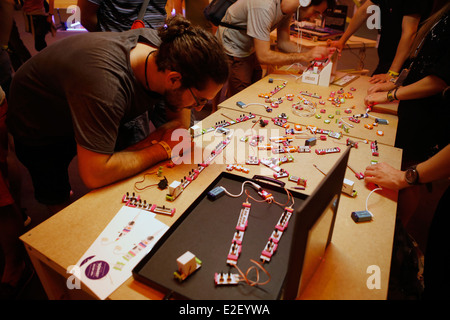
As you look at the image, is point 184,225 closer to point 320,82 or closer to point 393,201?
point 393,201

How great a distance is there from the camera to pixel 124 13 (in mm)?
2086

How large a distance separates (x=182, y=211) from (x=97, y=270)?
38 cm

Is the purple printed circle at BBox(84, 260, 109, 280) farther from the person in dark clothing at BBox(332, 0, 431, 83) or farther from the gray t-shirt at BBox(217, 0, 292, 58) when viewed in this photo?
the person in dark clothing at BBox(332, 0, 431, 83)

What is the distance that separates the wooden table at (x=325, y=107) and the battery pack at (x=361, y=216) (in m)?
0.71

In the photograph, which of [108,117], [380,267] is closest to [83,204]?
[108,117]

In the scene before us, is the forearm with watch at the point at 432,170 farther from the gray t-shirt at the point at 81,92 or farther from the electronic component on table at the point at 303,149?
the gray t-shirt at the point at 81,92

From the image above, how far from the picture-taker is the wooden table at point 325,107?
1855 millimetres

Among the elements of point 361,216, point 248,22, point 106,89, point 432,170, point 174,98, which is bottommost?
point 361,216

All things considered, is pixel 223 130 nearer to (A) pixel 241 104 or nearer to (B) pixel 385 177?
(A) pixel 241 104

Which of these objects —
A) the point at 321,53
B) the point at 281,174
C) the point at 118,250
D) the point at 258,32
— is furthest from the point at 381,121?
the point at 118,250

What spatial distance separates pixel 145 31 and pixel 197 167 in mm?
721

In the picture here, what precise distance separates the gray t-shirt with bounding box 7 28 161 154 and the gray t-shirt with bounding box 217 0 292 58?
3.91 ft

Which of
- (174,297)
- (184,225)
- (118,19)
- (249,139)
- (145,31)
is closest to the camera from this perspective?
(174,297)

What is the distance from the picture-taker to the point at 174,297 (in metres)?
0.87
